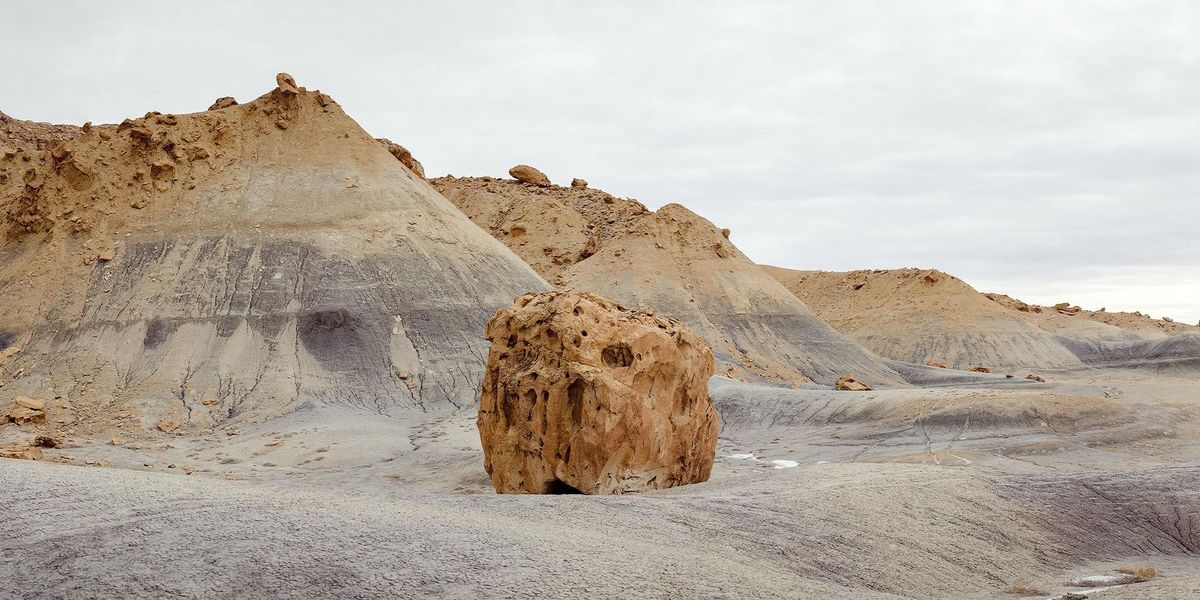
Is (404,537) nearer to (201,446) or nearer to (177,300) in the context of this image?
(201,446)

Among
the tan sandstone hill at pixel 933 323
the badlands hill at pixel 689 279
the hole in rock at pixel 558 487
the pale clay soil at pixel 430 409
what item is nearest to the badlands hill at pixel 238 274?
the pale clay soil at pixel 430 409

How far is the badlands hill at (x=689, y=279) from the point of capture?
119ft

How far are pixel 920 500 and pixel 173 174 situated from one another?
26.2m

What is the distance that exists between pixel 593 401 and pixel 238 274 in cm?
1843

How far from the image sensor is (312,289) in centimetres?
2556

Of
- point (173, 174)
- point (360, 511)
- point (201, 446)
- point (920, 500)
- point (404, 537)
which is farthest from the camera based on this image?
point (173, 174)

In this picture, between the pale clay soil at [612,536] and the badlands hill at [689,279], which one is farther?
the badlands hill at [689,279]

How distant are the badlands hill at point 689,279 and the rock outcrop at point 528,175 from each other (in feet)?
17.3

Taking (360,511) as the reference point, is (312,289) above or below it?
above

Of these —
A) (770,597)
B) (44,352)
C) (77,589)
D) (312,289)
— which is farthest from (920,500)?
(44,352)

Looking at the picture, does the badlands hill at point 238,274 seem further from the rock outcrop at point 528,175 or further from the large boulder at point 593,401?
the rock outcrop at point 528,175

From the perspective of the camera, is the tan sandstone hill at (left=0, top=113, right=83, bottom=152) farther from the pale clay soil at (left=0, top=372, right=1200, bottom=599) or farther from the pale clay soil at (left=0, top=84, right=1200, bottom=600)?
the pale clay soil at (left=0, top=372, right=1200, bottom=599)

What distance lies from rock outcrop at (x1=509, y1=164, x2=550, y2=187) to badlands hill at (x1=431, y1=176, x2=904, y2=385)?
5.27 metres

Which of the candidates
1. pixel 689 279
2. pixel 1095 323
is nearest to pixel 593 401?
pixel 689 279
